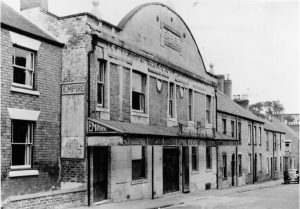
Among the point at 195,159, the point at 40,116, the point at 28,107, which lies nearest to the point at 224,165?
the point at 195,159

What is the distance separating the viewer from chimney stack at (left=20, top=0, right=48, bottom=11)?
15.9 m

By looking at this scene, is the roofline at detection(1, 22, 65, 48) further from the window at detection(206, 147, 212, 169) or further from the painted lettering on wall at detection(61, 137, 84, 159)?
the window at detection(206, 147, 212, 169)

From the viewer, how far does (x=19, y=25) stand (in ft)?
44.4

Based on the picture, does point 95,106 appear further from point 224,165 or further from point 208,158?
point 224,165

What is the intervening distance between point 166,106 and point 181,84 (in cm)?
233

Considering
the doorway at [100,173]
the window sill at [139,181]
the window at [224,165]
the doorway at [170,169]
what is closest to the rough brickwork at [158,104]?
the doorway at [170,169]

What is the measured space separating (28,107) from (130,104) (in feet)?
17.4

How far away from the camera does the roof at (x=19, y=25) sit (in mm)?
12938

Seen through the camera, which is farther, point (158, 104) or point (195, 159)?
point (195, 159)

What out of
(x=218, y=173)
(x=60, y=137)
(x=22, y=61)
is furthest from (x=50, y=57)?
(x=218, y=173)

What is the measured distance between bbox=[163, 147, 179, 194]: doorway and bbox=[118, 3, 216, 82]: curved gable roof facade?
4.83 metres

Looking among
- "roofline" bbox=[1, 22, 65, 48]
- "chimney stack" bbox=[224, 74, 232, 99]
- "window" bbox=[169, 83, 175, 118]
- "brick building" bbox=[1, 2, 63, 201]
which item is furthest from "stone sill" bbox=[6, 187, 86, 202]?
"chimney stack" bbox=[224, 74, 232, 99]

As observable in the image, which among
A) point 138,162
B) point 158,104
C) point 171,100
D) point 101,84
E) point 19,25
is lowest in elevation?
point 138,162

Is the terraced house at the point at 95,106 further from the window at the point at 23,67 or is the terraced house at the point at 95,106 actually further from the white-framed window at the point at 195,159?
the white-framed window at the point at 195,159
